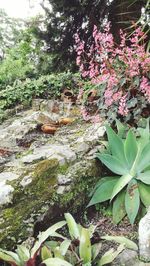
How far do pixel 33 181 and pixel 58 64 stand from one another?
3.89 meters

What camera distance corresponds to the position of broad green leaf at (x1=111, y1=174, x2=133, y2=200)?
8.51 ft

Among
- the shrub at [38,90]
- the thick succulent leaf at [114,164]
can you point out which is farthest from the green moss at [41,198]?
the shrub at [38,90]

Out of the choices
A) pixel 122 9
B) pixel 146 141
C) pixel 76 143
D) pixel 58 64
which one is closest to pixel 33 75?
pixel 58 64

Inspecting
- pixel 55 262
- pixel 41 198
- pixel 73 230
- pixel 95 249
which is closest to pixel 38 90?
pixel 41 198

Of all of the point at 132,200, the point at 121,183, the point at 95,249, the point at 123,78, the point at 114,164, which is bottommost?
the point at 95,249

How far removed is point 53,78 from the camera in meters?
4.64

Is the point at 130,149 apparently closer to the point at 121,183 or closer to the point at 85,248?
the point at 121,183

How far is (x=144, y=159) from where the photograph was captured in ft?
8.76

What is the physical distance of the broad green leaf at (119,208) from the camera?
268 centimetres

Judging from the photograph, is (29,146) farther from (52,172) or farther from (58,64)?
(58,64)

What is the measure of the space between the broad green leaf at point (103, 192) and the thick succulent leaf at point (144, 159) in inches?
10.0

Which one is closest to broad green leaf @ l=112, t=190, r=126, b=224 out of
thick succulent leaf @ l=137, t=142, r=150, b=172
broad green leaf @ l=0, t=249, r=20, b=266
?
thick succulent leaf @ l=137, t=142, r=150, b=172

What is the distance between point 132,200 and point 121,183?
0.15m

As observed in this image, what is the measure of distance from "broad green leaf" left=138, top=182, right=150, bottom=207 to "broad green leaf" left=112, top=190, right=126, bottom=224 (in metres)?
0.15
